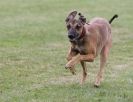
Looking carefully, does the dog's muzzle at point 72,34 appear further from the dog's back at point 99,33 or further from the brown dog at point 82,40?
the dog's back at point 99,33

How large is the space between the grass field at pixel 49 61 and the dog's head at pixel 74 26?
1.08 meters

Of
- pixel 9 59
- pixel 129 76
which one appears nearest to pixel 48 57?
pixel 9 59

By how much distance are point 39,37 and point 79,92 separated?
402 inches

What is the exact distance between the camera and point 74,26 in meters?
9.92

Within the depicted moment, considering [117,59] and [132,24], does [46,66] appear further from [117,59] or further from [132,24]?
[132,24]

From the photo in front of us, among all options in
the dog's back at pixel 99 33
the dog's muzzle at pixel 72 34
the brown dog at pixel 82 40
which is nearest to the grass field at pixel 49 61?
the brown dog at pixel 82 40

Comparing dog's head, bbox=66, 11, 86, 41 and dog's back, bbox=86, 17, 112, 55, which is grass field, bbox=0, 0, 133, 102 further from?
dog's head, bbox=66, 11, 86, 41

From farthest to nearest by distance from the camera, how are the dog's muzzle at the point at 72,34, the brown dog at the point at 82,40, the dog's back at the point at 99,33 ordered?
the dog's back at the point at 99,33 < the brown dog at the point at 82,40 < the dog's muzzle at the point at 72,34

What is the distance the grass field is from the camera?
9883 mm

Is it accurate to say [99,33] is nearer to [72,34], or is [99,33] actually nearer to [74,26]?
[74,26]

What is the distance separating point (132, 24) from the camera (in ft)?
78.5

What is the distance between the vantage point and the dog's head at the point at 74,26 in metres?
9.80

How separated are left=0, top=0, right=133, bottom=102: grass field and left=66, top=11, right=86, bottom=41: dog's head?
1080 mm

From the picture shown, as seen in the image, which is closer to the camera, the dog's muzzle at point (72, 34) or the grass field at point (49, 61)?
the dog's muzzle at point (72, 34)
